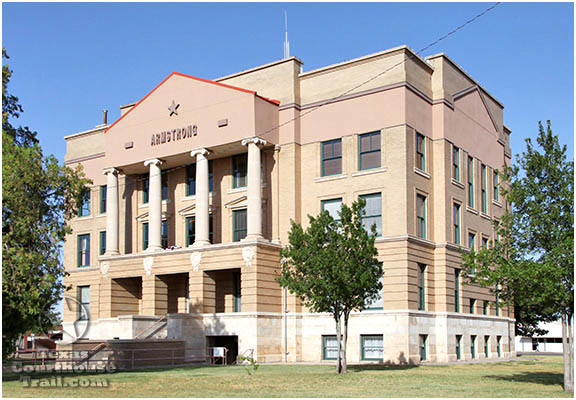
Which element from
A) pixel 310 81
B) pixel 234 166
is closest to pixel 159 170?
pixel 234 166

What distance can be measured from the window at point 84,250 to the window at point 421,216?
84.3 ft

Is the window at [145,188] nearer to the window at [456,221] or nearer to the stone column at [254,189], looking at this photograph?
the stone column at [254,189]

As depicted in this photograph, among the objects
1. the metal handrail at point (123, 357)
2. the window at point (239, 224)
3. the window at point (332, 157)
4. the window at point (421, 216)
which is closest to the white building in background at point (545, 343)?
the window at point (421, 216)

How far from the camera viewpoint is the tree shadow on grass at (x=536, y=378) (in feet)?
85.5

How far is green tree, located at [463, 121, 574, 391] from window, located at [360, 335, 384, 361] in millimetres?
15996

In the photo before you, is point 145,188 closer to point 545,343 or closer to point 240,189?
point 240,189

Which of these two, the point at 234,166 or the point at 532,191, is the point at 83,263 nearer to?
the point at 234,166

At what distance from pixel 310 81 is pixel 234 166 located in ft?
23.3

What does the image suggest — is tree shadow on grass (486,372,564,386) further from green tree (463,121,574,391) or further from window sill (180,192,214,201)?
window sill (180,192,214,201)

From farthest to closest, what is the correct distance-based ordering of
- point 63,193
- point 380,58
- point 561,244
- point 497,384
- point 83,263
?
point 83,263, point 380,58, point 63,193, point 497,384, point 561,244

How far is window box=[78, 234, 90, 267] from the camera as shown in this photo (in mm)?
54844

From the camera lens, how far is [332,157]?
141 ft

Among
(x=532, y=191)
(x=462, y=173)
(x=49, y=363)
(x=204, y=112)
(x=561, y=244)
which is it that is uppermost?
(x=204, y=112)

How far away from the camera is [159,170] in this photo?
4669 centimetres
